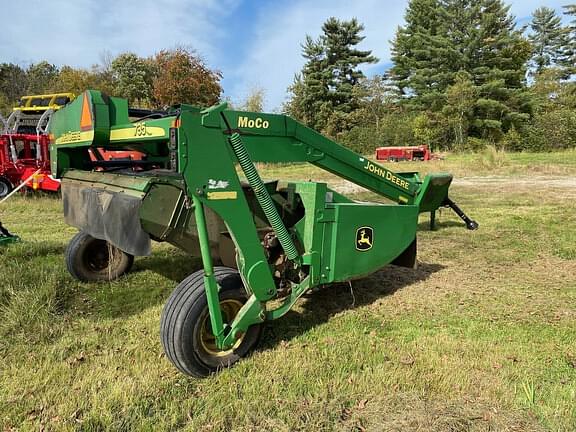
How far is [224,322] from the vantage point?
10.4ft

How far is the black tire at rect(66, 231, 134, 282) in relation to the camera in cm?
475

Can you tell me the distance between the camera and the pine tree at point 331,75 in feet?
138

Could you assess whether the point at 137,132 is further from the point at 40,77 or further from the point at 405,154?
the point at 40,77

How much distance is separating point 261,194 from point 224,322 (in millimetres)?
915

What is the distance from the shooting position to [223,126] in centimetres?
308

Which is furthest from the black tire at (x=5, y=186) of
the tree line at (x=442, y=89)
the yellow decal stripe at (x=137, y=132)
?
the tree line at (x=442, y=89)

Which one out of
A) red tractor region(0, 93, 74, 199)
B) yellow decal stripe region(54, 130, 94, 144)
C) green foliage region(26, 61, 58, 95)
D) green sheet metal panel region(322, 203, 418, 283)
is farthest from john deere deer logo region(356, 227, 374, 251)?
green foliage region(26, 61, 58, 95)

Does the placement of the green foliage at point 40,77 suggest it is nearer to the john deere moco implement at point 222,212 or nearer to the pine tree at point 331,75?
the pine tree at point 331,75

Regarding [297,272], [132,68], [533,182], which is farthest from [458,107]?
[297,272]

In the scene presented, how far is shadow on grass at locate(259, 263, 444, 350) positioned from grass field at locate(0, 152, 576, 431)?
21 millimetres

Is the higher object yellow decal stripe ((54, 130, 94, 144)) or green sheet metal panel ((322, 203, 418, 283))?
yellow decal stripe ((54, 130, 94, 144))

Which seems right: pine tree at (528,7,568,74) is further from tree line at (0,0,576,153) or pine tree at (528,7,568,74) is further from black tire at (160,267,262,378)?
black tire at (160,267,262,378)

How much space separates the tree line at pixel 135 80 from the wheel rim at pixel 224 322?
80.3 feet

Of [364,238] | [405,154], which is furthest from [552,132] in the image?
[364,238]
